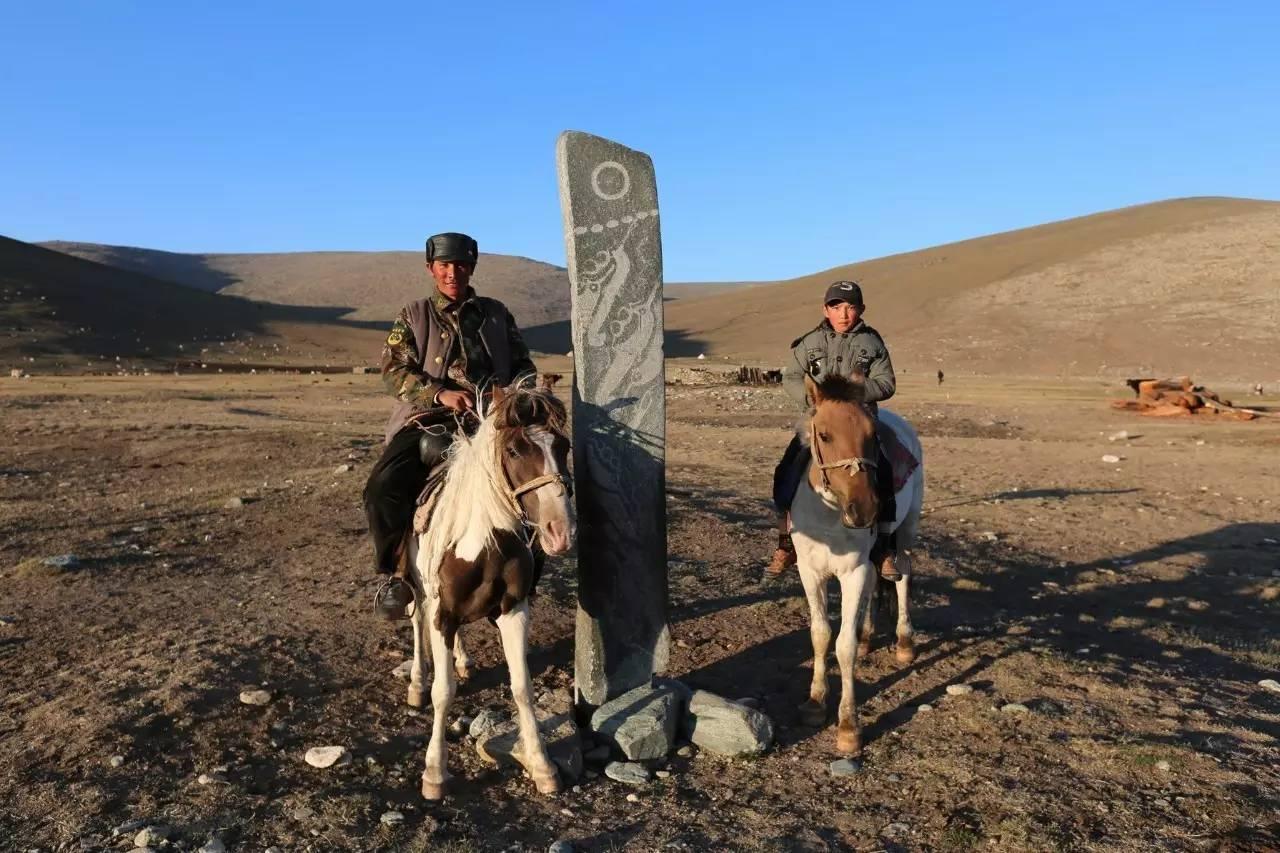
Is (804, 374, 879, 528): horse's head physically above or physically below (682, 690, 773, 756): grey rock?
above

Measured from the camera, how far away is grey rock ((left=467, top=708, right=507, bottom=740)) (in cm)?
526

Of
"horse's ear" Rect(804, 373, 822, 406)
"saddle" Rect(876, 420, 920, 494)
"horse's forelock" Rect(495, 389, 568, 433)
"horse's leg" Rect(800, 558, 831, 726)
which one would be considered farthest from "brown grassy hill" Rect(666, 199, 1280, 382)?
"horse's forelock" Rect(495, 389, 568, 433)

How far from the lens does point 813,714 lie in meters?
5.72

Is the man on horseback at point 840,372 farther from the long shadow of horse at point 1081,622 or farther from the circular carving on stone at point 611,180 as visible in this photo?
the circular carving on stone at point 611,180

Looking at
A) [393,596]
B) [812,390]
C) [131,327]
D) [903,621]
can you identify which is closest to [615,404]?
[812,390]

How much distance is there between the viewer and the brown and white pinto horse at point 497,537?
4355 millimetres

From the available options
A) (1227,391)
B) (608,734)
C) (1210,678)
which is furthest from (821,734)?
(1227,391)

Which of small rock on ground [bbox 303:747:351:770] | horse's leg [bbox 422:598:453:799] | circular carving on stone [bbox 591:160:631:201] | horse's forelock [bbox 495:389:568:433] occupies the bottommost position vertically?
small rock on ground [bbox 303:747:351:770]

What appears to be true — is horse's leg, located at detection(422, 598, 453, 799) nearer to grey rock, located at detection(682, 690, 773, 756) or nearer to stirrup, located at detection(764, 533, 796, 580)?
grey rock, located at detection(682, 690, 773, 756)

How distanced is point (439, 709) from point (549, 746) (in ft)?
2.18

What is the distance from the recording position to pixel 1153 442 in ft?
66.0

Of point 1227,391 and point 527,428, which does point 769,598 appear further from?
point 1227,391

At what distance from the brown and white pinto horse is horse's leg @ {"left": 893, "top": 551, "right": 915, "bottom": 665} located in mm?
3160

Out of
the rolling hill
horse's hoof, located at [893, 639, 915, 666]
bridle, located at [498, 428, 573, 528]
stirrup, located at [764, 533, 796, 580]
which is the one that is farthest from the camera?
the rolling hill
